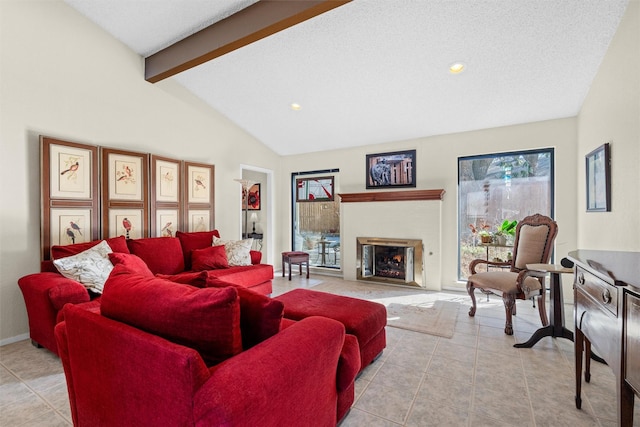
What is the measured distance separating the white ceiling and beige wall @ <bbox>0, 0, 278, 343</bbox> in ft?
1.04

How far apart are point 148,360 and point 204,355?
179 millimetres

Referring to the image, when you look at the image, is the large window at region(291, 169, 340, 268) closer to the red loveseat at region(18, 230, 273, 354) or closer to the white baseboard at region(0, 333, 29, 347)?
the red loveseat at region(18, 230, 273, 354)

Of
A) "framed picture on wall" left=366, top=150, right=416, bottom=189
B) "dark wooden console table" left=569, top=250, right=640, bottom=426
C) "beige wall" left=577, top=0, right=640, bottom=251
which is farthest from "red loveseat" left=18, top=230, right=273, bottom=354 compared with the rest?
"beige wall" left=577, top=0, right=640, bottom=251

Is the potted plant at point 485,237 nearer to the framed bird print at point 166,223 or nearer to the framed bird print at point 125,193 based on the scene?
the framed bird print at point 166,223

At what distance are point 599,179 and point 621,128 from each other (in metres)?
0.65

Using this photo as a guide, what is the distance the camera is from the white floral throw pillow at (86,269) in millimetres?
2434

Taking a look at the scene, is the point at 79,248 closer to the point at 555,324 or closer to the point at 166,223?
the point at 166,223

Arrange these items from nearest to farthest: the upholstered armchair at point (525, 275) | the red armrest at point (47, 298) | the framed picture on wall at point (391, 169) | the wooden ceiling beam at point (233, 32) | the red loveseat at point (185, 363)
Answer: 1. the red loveseat at point (185, 363)
2. the red armrest at point (47, 298)
3. the wooden ceiling beam at point (233, 32)
4. the upholstered armchair at point (525, 275)
5. the framed picture on wall at point (391, 169)

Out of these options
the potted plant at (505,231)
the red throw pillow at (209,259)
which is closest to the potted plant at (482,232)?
the potted plant at (505,231)

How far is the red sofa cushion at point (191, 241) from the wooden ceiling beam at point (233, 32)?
6.74 feet

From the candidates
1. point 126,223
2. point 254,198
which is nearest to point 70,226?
point 126,223

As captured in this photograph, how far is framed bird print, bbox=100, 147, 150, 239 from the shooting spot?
129 inches

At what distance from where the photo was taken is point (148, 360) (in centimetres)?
Result: 93

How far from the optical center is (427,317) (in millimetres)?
3172
